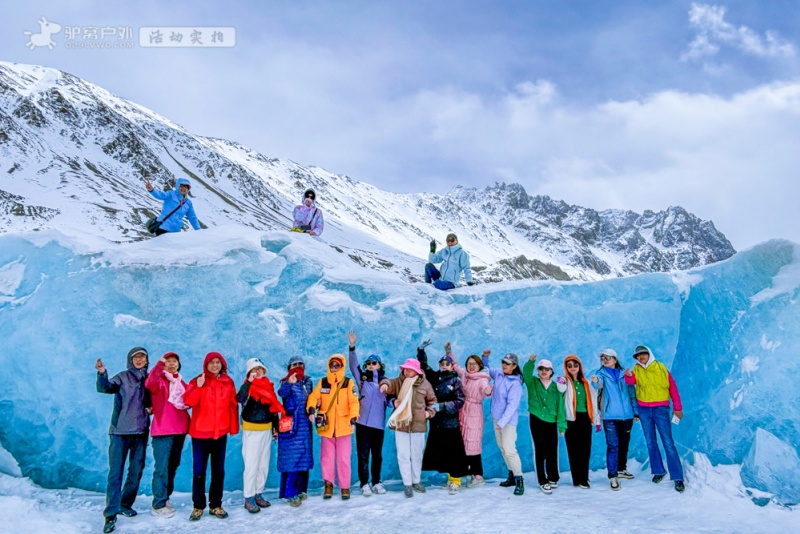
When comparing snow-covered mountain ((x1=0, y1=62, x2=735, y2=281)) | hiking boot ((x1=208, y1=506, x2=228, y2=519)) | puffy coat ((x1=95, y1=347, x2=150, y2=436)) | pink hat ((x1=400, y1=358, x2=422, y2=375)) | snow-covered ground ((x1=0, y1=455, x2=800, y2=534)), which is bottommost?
snow-covered ground ((x1=0, y1=455, x2=800, y2=534))

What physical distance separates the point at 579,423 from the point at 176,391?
4.25 metres

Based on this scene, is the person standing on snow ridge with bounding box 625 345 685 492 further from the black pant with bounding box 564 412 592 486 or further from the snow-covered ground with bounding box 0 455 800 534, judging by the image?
the black pant with bounding box 564 412 592 486

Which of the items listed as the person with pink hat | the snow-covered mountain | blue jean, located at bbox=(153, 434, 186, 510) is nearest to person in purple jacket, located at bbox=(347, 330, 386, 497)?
the person with pink hat

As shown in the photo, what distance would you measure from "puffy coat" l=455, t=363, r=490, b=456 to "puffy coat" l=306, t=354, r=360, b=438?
1252 mm

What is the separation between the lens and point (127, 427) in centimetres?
472

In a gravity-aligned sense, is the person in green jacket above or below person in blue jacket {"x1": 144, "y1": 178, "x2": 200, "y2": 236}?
below

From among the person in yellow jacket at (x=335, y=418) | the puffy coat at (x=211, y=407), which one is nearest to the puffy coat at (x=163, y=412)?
the puffy coat at (x=211, y=407)

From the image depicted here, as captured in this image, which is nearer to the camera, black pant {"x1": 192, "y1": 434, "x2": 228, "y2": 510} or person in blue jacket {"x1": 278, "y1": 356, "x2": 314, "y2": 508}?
black pant {"x1": 192, "y1": 434, "x2": 228, "y2": 510}

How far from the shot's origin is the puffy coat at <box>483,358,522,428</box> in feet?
18.5

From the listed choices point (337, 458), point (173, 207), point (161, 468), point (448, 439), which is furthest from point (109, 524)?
point (173, 207)

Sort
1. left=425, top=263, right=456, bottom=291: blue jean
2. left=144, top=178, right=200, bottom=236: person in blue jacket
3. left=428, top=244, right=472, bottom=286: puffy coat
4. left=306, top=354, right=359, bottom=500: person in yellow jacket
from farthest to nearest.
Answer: left=428, top=244, right=472, bottom=286: puffy coat < left=425, top=263, right=456, bottom=291: blue jean < left=144, top=178, right=200, bottom=236: person in blue jacket < left=306, top=354, right=359, bottom=500: person in yellow jacket

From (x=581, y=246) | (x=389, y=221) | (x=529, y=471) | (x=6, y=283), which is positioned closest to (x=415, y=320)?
(x=529, y=471)

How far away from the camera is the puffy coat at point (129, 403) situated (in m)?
4.71

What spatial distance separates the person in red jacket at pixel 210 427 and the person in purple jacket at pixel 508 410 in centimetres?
282
